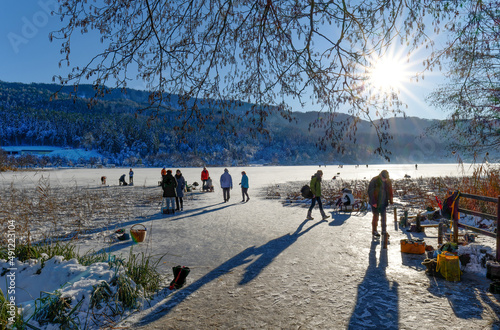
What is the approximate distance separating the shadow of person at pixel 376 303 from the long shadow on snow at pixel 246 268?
1.87 metres

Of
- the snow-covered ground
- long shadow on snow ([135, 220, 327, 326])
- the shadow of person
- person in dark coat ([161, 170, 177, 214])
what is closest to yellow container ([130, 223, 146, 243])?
the snow-covered ground

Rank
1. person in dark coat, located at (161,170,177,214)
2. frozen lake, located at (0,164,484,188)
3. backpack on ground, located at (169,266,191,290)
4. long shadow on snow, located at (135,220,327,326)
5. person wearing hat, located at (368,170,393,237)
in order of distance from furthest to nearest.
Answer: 1. frozen lake, located at (0,164,484,188)
2. person in dark coat, located at (161,170,177,214)
3. person wearing hat, located at (368,170,393,237)
4. backpack on ground, located at (169,266,191,290)
5. long shadow on snow, located at (135,220,327,326)

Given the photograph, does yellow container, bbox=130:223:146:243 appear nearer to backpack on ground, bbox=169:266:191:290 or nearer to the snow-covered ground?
the snow-covered ground

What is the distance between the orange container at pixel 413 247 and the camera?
6.38 metres

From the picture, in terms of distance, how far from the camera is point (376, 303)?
4.10 m

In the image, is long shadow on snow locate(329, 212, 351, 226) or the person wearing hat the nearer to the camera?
the person wearing hat

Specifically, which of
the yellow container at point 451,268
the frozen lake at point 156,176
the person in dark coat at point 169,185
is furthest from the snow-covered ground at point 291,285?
the frozen lake at point 156,176

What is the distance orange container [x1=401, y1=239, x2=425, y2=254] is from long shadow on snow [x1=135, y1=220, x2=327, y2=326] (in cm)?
264

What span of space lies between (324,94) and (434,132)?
10067mm

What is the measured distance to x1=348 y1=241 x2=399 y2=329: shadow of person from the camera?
359 centimetres

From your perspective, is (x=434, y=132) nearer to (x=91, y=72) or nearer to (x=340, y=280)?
(x=340, y=280)

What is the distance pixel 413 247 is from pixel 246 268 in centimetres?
390

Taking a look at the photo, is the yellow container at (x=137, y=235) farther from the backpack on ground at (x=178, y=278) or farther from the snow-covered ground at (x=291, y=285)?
the backpack on ground at (x=178, y=278)

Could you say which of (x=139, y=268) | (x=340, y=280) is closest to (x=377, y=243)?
(x=340, y=280)
